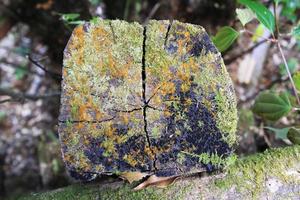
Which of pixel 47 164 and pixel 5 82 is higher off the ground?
pixel 5 82

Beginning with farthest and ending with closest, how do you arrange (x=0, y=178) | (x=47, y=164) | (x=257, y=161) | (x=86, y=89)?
(x=0, y=178), (x=47, y=164), (x=257, y=161), (x=86, y=89)

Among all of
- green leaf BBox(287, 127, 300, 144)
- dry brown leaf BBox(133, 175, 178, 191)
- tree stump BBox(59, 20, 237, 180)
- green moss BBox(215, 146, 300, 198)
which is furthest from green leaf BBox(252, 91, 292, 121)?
dry brown leaf BBox(133, 175, 178, 191)

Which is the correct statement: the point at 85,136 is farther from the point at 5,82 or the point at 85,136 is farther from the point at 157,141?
the point at 5,82

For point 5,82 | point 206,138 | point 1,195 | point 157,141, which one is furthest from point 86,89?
point 5,82

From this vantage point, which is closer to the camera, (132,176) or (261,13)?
(132,176)

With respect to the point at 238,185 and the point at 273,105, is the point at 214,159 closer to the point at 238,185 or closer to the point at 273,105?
the point at 238,185

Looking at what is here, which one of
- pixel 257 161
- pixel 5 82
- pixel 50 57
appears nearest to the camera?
pixel 257 161

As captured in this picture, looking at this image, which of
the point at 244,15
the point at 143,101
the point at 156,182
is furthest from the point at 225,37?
the point at 156,182

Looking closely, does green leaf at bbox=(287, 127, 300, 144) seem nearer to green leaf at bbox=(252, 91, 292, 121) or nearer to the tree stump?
green leaf at bbox=(252, 91, 292, 121)
